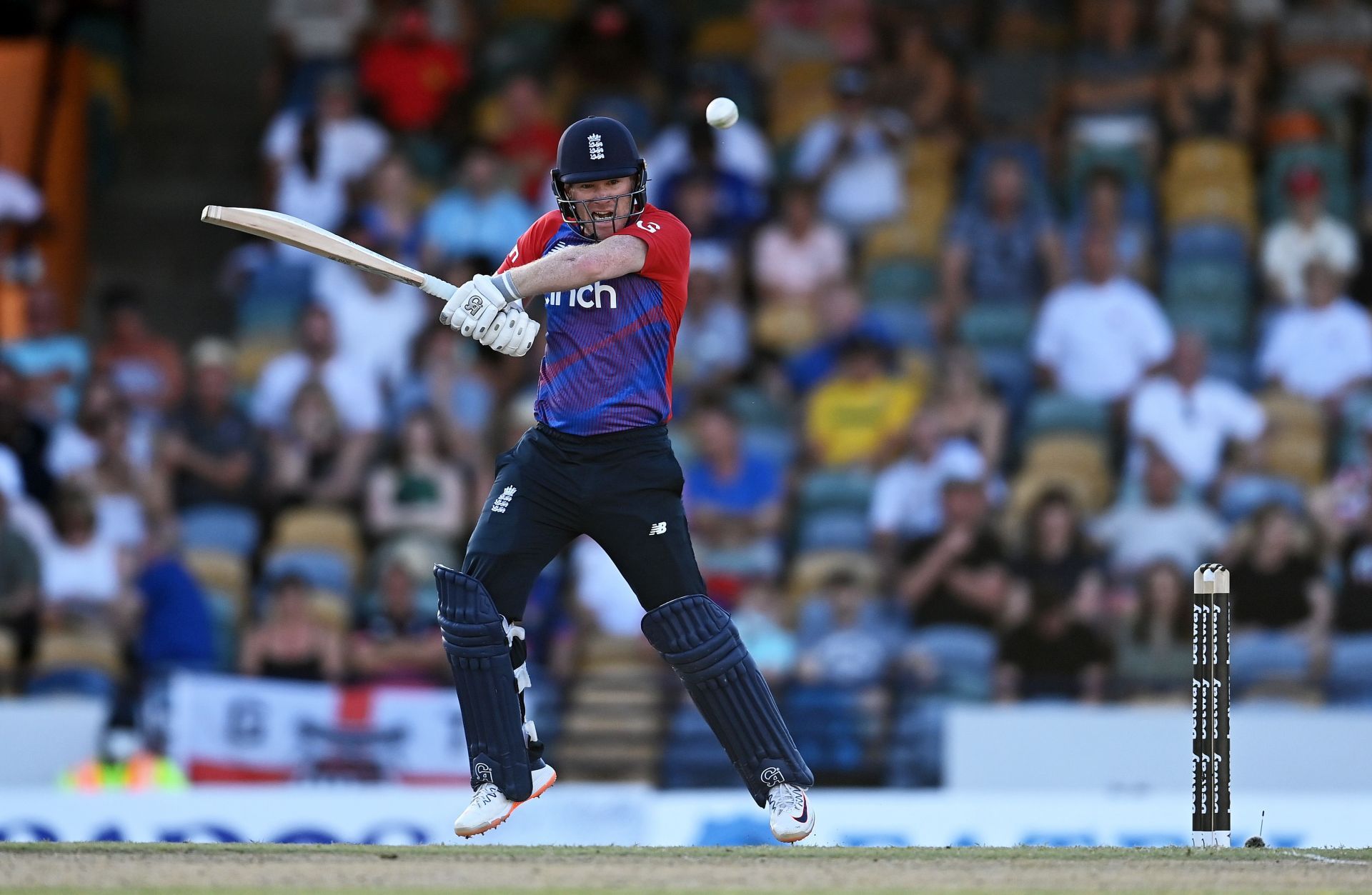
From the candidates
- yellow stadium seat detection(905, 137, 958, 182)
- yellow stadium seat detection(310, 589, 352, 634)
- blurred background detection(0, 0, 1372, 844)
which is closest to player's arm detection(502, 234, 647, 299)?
blurred background detection(0, 0, 1372, 844)

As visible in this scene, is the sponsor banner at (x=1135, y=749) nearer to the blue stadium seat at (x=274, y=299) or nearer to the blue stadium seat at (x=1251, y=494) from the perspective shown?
the blue stadium seat at (x=1251, y=494)

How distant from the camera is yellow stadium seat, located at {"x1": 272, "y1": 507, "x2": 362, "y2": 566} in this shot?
37.7 feet

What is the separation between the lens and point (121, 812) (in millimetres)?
9375

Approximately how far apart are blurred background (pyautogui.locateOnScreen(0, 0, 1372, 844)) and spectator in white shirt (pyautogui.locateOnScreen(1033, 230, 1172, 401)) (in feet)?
0.07

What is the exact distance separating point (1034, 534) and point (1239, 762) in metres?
1.66

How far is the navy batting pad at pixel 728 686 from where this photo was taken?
21.1 ft

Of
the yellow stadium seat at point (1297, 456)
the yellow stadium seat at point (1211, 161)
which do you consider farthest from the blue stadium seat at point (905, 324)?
the yellow stadium seat at point (1297, 456)

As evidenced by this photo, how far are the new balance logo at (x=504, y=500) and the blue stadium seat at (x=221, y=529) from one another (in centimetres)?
545

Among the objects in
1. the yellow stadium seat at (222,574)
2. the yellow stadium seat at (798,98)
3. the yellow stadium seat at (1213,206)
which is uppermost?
the yellow stadium seat at (798,98)

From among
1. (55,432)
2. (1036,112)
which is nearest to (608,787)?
(55,432)

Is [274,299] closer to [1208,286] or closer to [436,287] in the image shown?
[1208,286]

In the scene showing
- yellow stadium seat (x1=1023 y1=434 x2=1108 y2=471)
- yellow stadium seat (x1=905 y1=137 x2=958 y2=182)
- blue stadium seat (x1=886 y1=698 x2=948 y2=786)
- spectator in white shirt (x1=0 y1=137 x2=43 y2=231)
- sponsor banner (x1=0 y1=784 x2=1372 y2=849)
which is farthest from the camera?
spectator in white shirt (x1=0 y1=137 x2=43 y2=231)

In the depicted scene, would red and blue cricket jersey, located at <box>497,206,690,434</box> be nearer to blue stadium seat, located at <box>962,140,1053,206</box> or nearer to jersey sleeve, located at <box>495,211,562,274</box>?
jersey sleeve, located at <box>495,211,562,274</box>

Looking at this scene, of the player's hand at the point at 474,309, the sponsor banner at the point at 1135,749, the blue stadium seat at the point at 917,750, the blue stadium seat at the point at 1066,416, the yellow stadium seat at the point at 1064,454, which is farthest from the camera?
the blue stadium seat at the point at 1066,416
